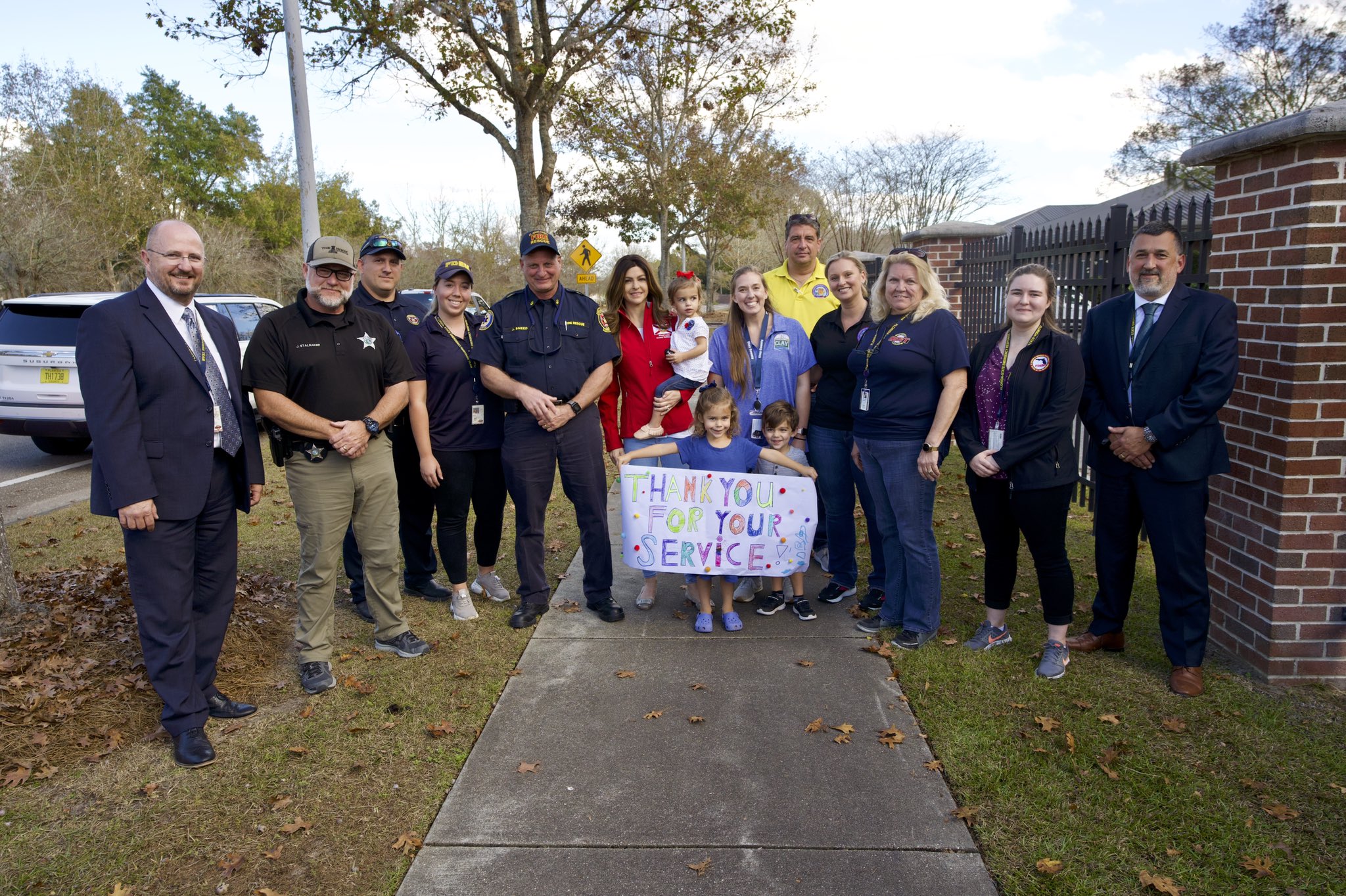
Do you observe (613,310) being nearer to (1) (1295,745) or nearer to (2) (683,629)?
(2) (683,629)

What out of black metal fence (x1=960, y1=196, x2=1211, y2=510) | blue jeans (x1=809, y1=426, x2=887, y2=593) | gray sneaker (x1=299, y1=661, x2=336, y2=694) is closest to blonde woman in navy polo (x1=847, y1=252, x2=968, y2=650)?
blue jeans (x1=809, y1=426, x2=887, y2=593)

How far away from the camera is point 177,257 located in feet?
12.1

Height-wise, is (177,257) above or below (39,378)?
above

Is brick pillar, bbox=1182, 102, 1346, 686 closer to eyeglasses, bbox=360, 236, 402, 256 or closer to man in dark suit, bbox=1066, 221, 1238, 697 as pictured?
man in dark suit, bbox=1066, 221, 1238, 697

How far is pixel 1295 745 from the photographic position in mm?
3639

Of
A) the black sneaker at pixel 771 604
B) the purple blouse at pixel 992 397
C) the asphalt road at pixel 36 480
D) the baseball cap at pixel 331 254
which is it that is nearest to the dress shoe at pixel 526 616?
the black sneaker at pixel 771 604

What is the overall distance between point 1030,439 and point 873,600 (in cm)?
161

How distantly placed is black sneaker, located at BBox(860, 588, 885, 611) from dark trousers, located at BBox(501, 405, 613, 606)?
5.14 ft

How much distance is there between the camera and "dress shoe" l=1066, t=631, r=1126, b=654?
4.59 m

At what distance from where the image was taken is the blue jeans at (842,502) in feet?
17.4

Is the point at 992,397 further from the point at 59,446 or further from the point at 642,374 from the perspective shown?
the point at 59,446

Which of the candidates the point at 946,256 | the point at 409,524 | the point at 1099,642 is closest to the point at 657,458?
the point at 409,524

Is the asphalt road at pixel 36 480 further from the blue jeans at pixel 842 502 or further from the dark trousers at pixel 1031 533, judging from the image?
the dark trousers at pixel 1031 533

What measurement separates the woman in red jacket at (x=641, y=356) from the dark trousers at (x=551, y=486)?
30 centimetres
